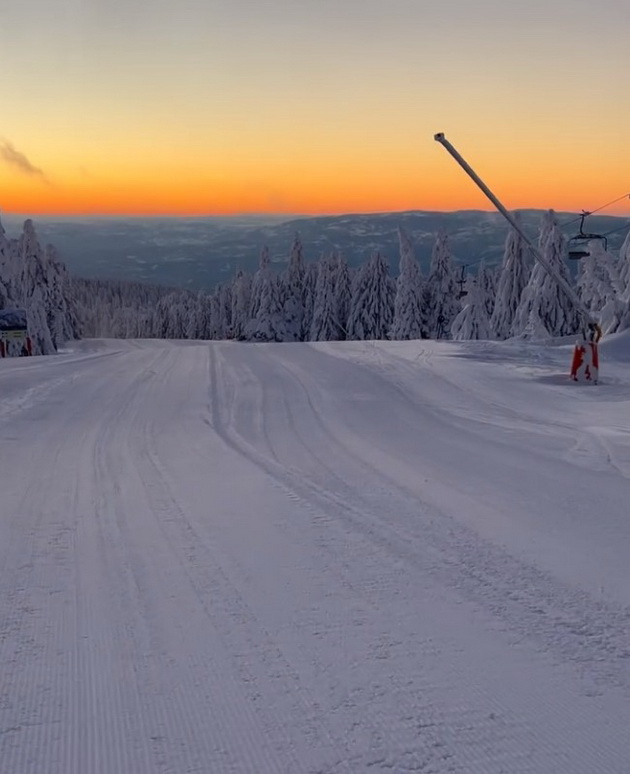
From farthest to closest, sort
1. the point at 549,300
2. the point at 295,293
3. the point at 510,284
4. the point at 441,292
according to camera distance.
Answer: the point at 295,293, the point at 441,292, the point at 510,284, the point at 549,300

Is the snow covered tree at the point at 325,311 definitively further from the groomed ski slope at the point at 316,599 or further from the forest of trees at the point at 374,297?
the groomed ski slope at the point at 316,599

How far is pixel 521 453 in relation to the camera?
7.69 m

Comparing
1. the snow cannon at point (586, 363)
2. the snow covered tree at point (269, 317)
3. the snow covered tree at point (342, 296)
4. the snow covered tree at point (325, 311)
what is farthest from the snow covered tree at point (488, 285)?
the snow cannon at point (586, 363)

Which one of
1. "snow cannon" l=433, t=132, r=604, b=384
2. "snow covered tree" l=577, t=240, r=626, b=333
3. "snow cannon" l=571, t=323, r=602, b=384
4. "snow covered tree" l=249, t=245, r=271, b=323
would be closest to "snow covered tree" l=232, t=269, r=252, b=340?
"snow covered tree" l=249, t=245, r=271, b=323

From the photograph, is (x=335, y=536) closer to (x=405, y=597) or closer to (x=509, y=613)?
(x=405, y=597)

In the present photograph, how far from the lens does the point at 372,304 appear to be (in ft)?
216

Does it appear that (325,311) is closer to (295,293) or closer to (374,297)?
(374,297)

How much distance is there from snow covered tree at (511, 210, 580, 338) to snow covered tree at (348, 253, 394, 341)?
17.2 meters

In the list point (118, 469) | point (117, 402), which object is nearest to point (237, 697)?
point (118, 469)

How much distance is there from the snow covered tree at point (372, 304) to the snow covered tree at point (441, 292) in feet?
18.9

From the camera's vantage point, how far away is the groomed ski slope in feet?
9.44

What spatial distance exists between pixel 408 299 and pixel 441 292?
320 centimetres

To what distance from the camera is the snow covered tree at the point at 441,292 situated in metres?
59.6

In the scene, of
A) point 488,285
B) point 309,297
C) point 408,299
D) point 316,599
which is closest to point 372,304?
point 408,299
